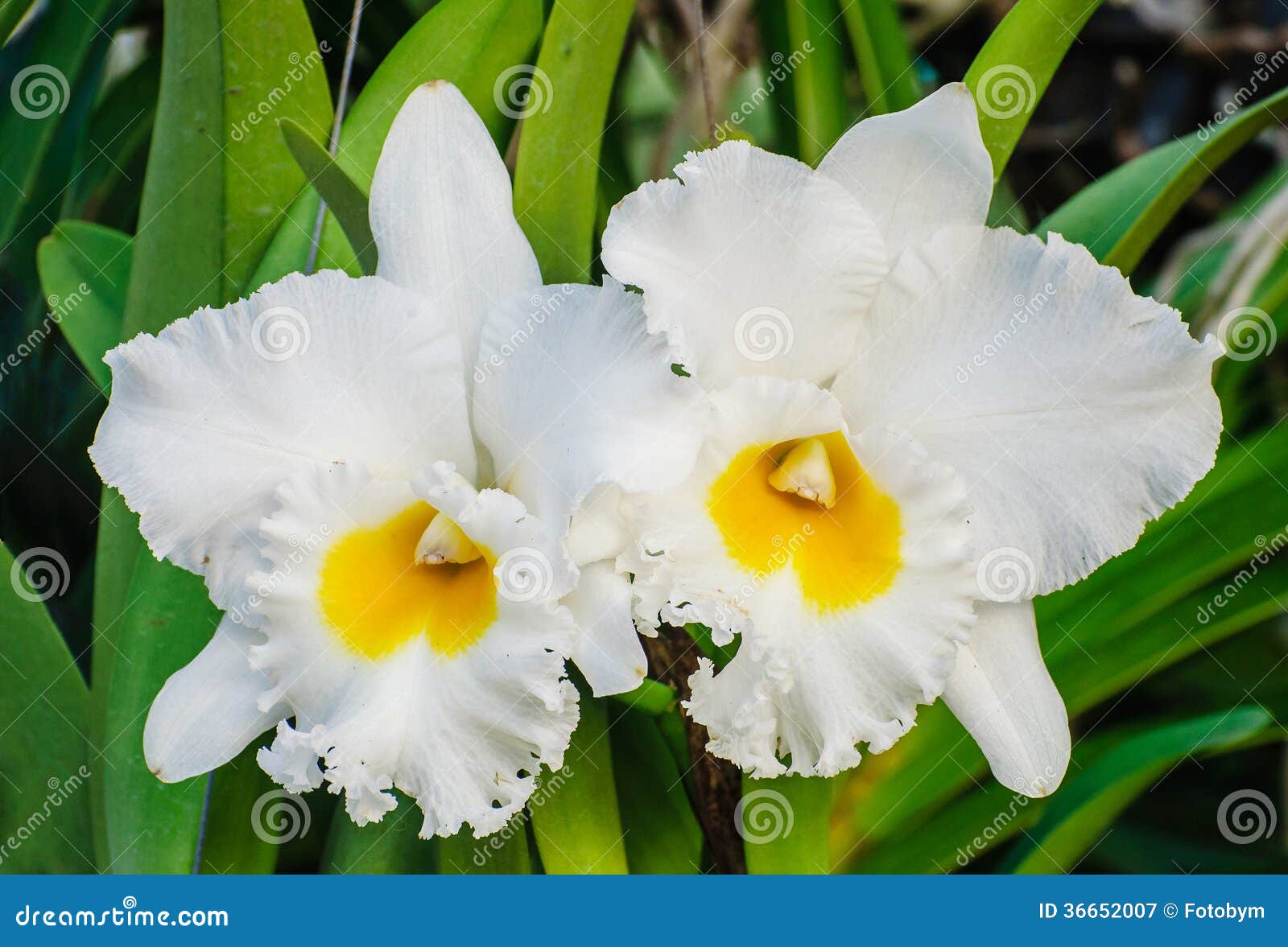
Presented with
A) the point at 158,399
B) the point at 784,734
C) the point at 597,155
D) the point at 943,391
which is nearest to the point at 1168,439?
the point at 943,391

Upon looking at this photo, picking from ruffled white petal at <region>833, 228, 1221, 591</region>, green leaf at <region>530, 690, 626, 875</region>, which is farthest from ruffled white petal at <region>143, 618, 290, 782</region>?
ruffled white petal at <region>833, 228, 1221, 591</region>

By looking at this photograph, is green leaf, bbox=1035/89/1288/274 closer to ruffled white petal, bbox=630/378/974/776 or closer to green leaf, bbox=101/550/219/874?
ruffled white petal, bbox=630/378/974/776

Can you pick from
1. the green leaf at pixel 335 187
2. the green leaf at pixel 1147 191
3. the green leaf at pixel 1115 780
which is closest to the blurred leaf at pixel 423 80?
the green leaf at pixel 335 187

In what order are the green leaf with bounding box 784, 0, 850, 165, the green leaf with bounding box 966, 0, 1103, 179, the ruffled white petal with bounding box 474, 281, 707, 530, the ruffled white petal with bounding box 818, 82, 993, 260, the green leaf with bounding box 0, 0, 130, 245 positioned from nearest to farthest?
the ruffled white petal with bounding box 474, 281, 707, 530
the ruffled white petal with bounding box 818, 82, 993, 260
the green leaf with bounding box 966, 0, 1103, 179
the green leaf with bounding box 784, 0, 850, 165
the green leaf with bounding box 0, 0, 130, 245

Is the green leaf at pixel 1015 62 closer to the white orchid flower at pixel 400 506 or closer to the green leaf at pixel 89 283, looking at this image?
the white orchid flower at pixel 400 506

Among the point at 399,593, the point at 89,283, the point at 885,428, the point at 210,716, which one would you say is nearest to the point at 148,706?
the point at 210,716

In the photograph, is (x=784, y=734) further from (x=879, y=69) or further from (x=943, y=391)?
(x=879, y=69)
